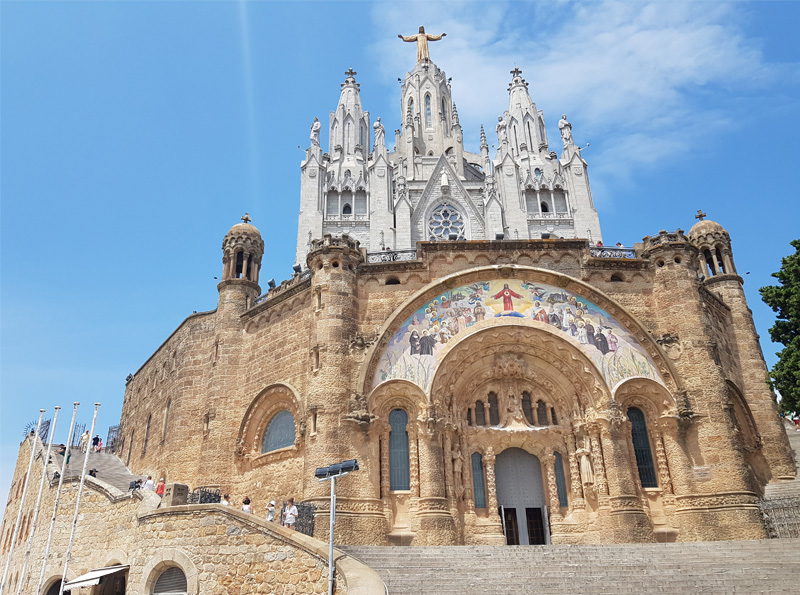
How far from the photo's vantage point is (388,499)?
18703 mm

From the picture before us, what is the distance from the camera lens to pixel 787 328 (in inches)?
693

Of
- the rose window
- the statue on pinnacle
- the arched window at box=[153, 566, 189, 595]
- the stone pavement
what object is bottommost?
the arched window at box=[153, 566, 189, 595]

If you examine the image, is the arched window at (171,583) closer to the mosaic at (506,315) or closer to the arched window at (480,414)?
the mosaic at (506,315)

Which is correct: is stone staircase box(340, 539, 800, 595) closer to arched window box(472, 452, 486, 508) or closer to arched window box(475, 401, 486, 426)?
arched window box(472, 452, 486, 508)

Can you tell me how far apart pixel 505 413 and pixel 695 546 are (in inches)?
272

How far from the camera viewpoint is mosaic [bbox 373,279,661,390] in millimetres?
20125

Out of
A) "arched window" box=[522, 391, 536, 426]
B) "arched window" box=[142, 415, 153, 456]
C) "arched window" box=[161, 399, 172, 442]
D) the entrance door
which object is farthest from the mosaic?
"arched window" box=[142, 415, 153, 456]

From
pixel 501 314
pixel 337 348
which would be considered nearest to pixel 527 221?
pixel 501 314

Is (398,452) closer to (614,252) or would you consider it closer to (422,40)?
(614,252)

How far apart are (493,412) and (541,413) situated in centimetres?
164

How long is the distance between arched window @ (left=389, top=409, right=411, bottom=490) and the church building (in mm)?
45

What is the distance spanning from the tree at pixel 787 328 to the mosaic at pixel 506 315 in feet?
12.7

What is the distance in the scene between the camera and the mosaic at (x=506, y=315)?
20.1 m

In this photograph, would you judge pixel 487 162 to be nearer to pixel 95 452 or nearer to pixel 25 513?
pixel 95 452
